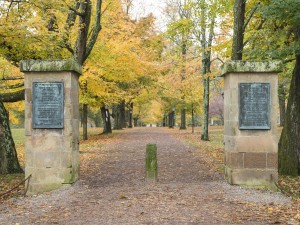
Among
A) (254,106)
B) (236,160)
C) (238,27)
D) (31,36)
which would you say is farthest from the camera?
(238,27)

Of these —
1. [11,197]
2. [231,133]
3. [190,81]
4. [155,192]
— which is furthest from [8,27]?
[190,81]

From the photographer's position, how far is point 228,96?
8.93 meters

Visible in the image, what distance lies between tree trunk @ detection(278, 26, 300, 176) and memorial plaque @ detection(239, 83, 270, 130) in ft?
10.2

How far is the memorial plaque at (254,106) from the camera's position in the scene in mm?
8594

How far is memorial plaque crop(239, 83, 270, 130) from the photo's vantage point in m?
8.59

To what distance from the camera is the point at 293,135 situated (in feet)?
A: 36.7

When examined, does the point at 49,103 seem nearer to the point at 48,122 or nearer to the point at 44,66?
the point at 48,122

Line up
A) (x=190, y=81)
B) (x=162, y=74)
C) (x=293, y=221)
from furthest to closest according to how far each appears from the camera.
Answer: (x=162, y=74) < (x=190, y=81) < (x=293, y=221)

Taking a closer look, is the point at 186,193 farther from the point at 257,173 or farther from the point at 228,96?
the point at 228,96

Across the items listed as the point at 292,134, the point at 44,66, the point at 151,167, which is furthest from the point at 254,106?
the point at 44,66

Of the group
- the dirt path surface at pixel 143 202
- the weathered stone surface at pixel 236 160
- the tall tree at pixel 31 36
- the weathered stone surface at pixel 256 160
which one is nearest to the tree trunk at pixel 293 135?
the dirt path surface at pixel 143 202

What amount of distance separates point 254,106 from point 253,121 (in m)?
0.36

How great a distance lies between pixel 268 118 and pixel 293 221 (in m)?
3.12

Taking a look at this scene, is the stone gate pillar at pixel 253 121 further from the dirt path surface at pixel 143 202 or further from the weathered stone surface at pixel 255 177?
the dirt path surface at pixel 143 202
